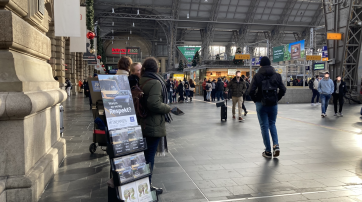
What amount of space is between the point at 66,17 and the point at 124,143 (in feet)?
14.3

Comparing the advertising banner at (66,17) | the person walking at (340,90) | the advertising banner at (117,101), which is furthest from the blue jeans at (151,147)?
the person walking at (340,90)

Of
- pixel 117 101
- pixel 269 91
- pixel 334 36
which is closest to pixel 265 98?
pixel 269 91

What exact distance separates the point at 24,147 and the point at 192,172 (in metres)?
2.35

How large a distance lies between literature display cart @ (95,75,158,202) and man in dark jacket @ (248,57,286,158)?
3.02 meters

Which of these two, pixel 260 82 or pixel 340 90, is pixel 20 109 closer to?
pixel 260 82

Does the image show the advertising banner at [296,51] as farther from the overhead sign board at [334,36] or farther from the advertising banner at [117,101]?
the advertising banner at [117,101]

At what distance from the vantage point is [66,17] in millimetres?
6387

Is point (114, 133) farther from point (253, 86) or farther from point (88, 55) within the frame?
point (88, 55)

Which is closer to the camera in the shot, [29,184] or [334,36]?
[29,184]

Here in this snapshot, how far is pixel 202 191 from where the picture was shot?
12.5 ft

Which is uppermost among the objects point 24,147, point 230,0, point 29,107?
point 230,0

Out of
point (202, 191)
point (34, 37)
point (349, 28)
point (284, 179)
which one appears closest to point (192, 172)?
point (202, 191)

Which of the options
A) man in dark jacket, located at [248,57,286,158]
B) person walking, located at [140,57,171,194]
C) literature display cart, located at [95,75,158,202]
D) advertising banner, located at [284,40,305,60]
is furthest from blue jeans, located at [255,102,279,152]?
advertising banner, located at [284,40,305,60]

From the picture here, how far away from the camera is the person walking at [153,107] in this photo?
3.31 m
